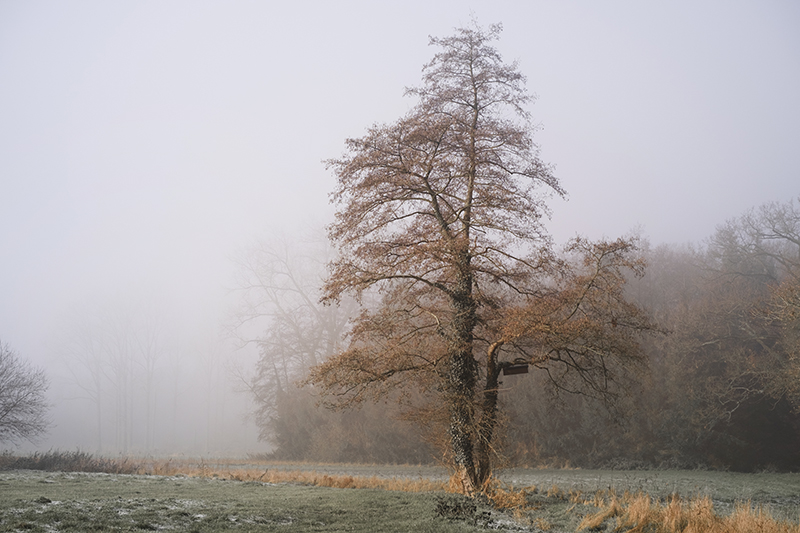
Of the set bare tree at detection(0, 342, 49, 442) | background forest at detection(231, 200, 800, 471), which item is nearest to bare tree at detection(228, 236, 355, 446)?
background forest at detection(231, 200, 800, 471)

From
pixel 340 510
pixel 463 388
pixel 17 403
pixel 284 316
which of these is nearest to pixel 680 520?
pixel 463 388

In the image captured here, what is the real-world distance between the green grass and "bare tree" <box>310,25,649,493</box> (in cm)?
211

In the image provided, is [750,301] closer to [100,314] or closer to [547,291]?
[547,291]

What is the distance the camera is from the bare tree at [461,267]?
34.1 ft

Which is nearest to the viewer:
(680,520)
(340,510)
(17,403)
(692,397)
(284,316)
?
(680,520)

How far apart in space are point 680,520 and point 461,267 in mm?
5751

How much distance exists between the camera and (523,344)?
11.4 meters

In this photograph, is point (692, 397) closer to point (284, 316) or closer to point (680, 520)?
point (680, 520)

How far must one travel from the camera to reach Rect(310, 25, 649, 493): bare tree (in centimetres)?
1038

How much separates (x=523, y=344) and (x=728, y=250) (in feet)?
65.2

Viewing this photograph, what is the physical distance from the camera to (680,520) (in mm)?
7984

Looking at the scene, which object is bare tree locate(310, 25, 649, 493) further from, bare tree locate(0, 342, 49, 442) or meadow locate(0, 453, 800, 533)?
bare tree locate(0, 342, 49, 442)

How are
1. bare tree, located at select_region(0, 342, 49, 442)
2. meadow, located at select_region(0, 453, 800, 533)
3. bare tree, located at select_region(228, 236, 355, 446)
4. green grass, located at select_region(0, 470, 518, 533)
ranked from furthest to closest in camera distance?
bare tree, located at select_region(228, 236, 355, 446)
bare tree, located at select_region(0, 342, 49, 442)
meadow, located at select_region(0, 453, 800, 533)
green grass, located at select_region(0, 470, 518, 533)

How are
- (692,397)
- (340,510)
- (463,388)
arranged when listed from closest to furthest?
(340,510) < (463,388) < (692,397)
